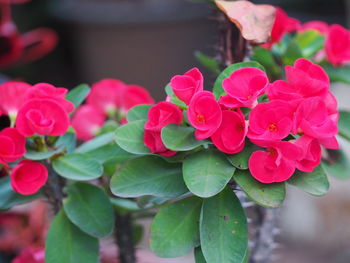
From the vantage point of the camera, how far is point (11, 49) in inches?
42.8

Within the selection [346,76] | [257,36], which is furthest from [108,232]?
[346,76]

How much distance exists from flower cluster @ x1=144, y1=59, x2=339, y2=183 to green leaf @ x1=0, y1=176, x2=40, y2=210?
18 cm

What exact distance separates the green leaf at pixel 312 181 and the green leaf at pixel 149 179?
0.38 feet

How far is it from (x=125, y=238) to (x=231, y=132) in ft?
1.07

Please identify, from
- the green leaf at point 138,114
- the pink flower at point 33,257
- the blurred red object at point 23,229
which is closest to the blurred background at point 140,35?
the blurred red object at point 23,229

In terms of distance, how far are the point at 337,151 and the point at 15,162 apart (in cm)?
44

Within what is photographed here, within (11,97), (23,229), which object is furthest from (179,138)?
(23,229)

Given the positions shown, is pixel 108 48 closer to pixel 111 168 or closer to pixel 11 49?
pixel 11 49

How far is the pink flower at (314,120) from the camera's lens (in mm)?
558

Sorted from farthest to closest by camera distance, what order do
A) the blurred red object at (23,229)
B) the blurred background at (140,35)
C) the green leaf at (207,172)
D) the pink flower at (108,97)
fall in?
the blurred background at (140,35) → the blurred red object at (23,229) → the pink flower at (108,97) → the green leaf at (207,172)

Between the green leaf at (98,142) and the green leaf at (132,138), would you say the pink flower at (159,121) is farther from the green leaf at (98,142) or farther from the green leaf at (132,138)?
the green leaf at (98,142)

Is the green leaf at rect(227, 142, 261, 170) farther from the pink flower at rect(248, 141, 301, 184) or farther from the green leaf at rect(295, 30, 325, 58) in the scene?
the green leaf at rect(295, 30, 325, 58)

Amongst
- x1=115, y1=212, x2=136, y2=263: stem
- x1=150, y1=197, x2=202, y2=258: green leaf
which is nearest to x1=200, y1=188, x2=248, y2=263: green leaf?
Answer: x1=150, y1=197, x2=202, y2=258: green leaf

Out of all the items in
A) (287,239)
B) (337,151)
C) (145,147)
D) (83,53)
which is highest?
(145,147)
